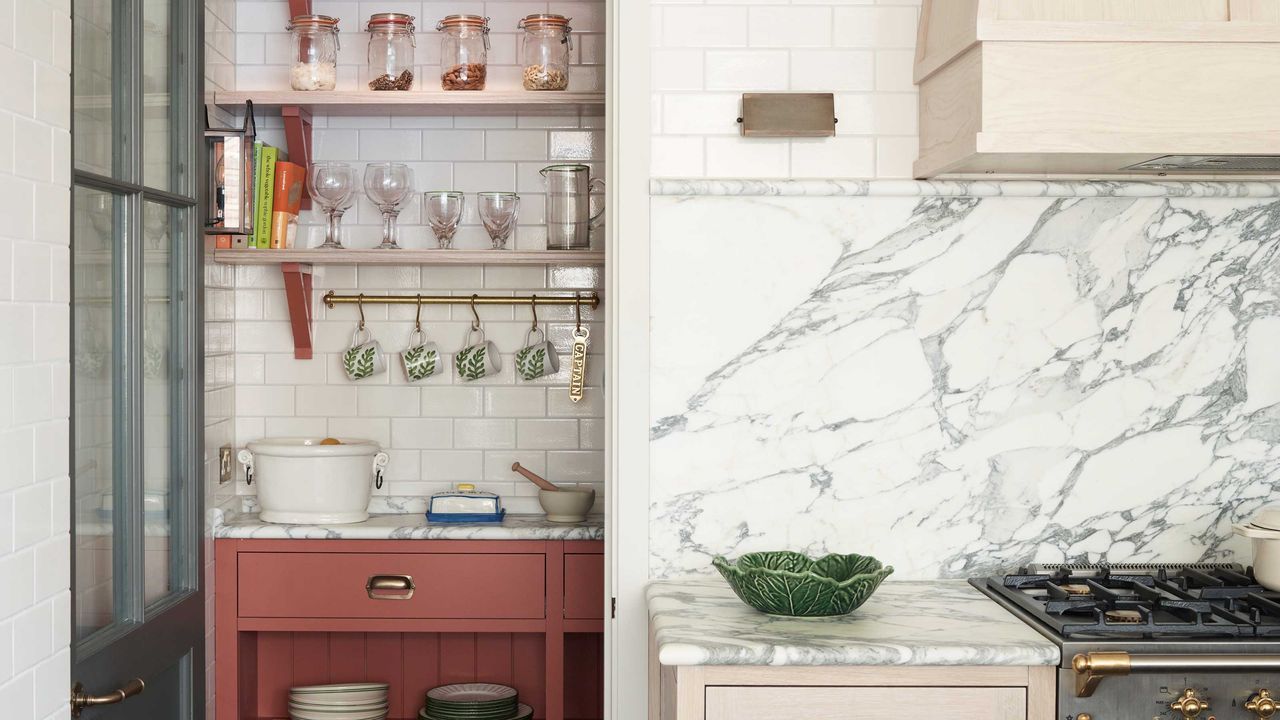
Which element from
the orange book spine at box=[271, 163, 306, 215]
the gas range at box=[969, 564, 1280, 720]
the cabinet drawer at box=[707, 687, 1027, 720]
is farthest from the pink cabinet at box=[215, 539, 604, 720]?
the gas range at box=[969, 564, 1280, 720]

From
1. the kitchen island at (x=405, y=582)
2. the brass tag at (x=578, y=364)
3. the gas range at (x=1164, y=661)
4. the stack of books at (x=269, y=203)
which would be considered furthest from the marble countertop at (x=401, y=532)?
the gas range at (x=1164, y=661)

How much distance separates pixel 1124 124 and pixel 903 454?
771mm

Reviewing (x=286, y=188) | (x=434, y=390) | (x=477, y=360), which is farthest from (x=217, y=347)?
(x=477, y=360)

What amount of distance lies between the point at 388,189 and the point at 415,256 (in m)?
0.24

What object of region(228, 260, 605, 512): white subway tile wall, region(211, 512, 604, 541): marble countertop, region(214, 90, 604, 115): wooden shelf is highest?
region(214, 90, 604, 115): wooden shelf

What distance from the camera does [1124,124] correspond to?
2.06 metres

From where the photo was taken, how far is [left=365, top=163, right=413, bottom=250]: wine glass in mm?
3256

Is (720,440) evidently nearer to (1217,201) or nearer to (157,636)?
(1217,201)

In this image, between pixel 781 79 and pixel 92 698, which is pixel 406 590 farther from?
pixel 781 79

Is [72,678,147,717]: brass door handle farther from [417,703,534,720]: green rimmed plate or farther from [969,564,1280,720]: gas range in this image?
[969,564,1280,720]: gas range

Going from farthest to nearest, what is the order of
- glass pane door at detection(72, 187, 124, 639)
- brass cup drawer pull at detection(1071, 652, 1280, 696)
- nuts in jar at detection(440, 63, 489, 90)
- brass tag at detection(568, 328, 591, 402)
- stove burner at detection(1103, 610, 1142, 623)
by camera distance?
nuts in jar at detection(440, 63, 489, 90) < brass tag at detection(568, 328, 591, 402) < glass pane door at detection(72, 187, 124, 639) < stove burner at detection(1103, 610, 1142, 623) < brass cup drawer pull at detection(1071, 652, 1280, 696)

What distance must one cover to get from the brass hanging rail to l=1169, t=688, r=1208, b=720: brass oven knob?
6.42ft

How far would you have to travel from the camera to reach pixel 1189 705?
6.20 feet
